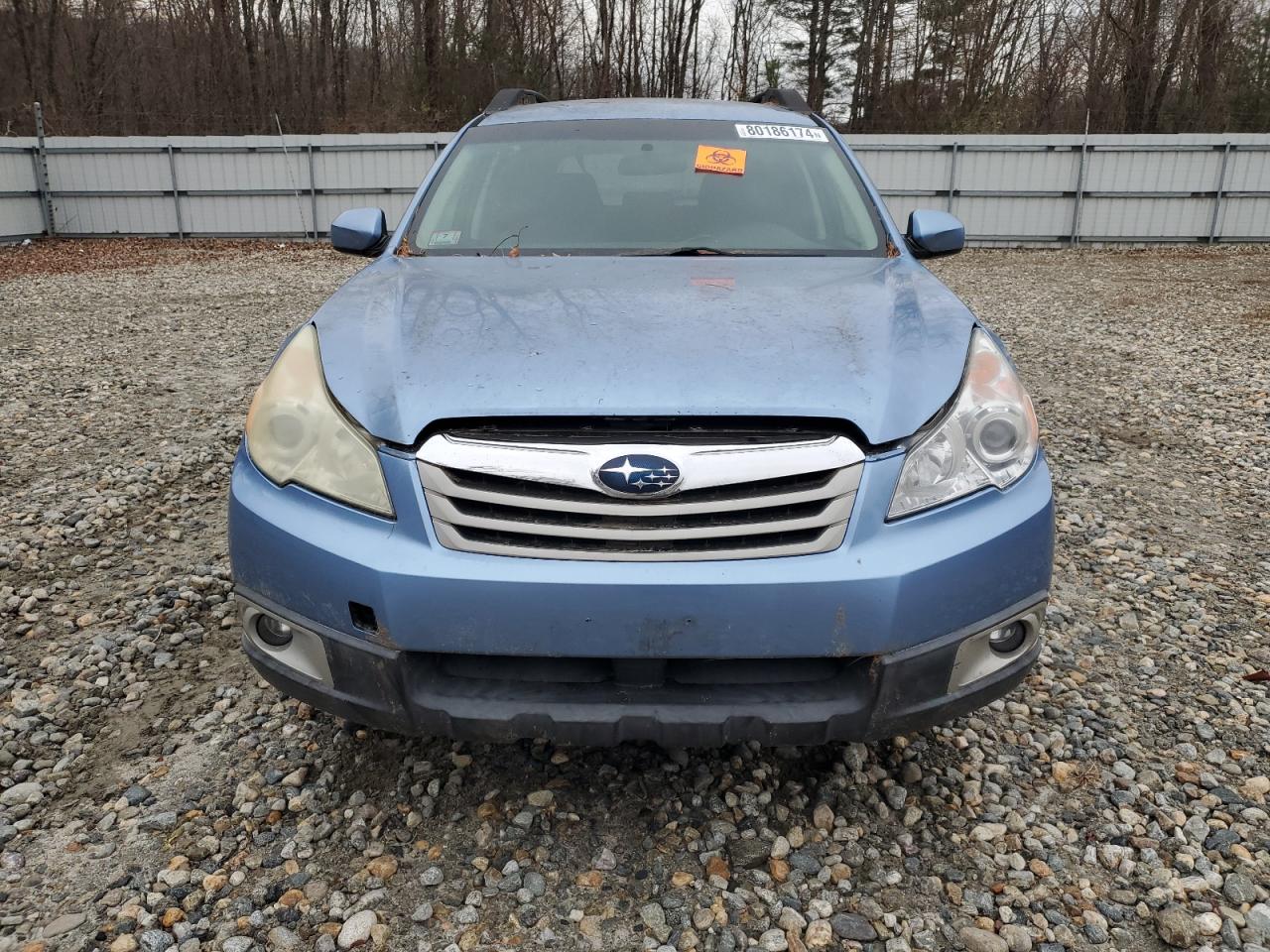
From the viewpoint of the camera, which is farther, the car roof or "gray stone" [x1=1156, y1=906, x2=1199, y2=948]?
the car roof

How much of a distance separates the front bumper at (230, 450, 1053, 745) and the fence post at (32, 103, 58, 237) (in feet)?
60.2

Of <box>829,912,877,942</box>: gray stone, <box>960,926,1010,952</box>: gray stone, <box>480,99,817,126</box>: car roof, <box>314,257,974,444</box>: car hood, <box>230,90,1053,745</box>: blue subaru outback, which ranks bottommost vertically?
<box>829,912,877,942</box>: gray stone

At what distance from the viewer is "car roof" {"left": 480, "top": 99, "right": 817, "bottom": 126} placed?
3525 millimetres

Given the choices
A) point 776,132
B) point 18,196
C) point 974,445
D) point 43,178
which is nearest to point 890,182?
point 776,132

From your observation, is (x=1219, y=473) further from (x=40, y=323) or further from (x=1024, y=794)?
(x=40, y=323)

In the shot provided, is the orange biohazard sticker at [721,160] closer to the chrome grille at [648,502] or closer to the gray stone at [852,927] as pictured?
the chrome grille at [648,502]

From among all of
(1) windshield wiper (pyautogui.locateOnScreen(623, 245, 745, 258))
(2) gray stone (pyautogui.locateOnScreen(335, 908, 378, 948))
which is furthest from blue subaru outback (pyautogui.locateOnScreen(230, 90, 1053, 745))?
(1) windshield wiper (pyautogui.locateOnScreen(623, 245, 745, 258))

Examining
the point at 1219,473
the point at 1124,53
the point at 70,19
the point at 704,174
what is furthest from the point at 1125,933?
the point at 70,19

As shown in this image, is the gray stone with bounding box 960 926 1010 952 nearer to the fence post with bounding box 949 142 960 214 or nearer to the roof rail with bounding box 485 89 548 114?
the roof rail with bounding box 485 89 548 114

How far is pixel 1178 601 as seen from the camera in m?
3.33

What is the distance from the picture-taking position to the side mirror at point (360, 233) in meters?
3.29

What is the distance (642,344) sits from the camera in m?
2.02

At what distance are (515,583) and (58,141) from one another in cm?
1884

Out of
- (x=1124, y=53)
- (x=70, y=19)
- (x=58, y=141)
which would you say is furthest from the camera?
(x=70, y=19)
